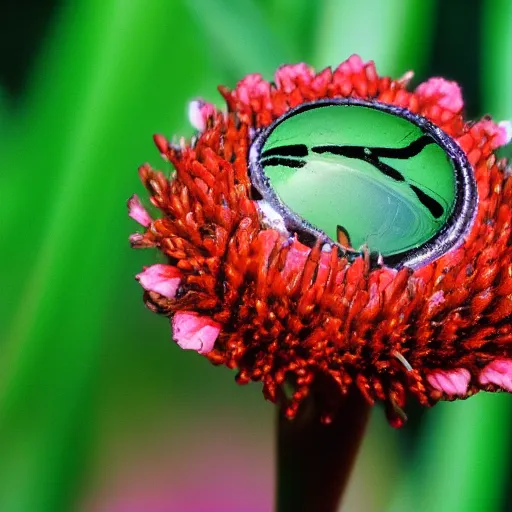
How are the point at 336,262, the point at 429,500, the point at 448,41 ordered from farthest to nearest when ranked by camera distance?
the point at 448,41 < the point at 429,500 < the point at 336,262

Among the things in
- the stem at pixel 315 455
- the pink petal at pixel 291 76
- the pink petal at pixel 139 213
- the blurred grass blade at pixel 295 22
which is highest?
the blurred grass blade at pixel 295 22

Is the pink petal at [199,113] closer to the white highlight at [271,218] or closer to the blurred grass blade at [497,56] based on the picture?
the white highlight at [271,218]

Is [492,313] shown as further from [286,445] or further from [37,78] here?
[37,78]

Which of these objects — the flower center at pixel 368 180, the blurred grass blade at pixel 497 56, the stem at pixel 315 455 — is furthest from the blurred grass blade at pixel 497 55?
the stem at pixel 315 455

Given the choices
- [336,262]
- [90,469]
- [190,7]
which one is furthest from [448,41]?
[90,469]

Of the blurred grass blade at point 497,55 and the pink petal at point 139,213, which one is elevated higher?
the blurred grass blade at point 497,55

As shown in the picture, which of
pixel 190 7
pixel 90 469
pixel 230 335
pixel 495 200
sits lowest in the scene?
pixel 90 469

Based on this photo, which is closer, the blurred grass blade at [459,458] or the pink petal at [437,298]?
the pink petal at [437,298]

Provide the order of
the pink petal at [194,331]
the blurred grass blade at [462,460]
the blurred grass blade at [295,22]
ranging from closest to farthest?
1. the pink petal at [194,331]
2. the blurred grass blade at [462,460]
3. the blurred grass blade at [295,22]
